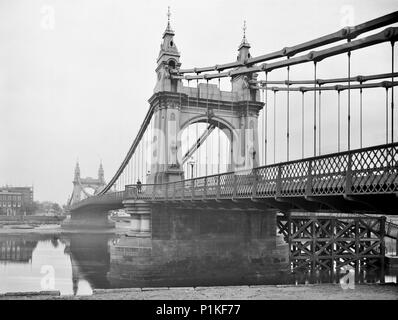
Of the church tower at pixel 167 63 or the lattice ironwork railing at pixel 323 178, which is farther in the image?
the church tower at pixel 167 63

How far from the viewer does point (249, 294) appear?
14.4 metres

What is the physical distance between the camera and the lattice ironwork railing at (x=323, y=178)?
9938 mm

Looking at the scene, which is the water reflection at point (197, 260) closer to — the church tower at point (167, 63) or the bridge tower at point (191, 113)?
the bridge tower at point (191, 113)

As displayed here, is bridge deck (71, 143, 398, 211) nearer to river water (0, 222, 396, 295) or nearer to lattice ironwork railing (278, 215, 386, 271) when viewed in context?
river water (0, 222, 396, 295)

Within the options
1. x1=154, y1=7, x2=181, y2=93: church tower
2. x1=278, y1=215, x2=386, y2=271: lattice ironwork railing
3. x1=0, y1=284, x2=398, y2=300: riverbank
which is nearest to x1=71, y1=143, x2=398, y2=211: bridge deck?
x1=0, y1=284, x2=398, y2=300: riverbank

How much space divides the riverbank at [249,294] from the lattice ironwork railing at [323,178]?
310 centimetres

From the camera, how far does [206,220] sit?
26.2 metres

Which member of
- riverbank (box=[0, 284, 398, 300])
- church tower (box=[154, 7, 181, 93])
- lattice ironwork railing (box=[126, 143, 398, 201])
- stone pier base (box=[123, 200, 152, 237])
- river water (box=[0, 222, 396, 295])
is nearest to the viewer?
lattice ironwork railing (box=[126, 143, 398, 201])

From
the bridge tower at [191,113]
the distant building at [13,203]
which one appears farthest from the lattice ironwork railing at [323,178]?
the distant building at [13,203]

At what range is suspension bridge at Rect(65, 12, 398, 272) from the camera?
37.2ft

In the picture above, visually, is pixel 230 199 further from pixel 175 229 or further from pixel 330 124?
pixel 330 124

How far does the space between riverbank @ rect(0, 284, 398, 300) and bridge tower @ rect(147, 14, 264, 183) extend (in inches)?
574
